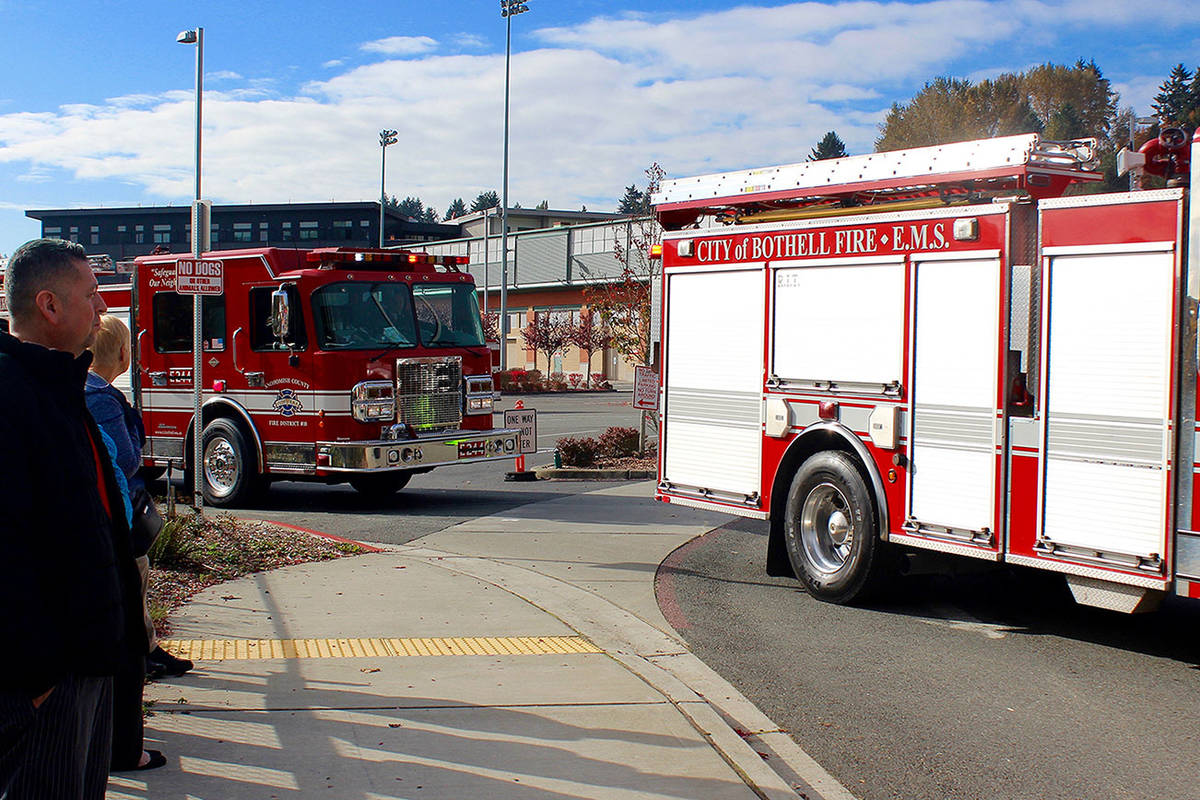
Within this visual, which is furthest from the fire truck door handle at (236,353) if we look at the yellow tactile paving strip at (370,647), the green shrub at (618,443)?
the yellow tactile paving strip at (370,647)

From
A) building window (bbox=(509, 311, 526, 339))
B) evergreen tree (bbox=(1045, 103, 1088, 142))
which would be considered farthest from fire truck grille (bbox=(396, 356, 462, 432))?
evergreen tree (bbox=(1045, 103, 1088, 142))

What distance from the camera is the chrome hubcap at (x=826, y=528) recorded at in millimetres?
8641

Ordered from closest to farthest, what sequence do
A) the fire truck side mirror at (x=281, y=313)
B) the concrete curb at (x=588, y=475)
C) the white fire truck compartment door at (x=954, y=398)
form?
the white fire truck compartment door at (x=954, y=398) → the fire truck side mirror at (x=281, y=313) → the concrete curb at (x=588, y=475)

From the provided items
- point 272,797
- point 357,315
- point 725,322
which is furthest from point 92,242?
point 272,797

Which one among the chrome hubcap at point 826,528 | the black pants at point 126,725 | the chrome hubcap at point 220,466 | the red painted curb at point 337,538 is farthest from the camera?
the chrome hubcap at point 220,466

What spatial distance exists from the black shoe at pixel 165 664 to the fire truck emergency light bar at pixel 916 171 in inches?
212

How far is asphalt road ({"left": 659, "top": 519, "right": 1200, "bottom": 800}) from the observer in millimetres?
5207

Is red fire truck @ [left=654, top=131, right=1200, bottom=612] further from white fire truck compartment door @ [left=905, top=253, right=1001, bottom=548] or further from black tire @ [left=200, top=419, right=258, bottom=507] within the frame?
black tire @ [left=200, top=419, right=258, bottom=507]

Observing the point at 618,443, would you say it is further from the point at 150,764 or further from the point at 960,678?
the point at 150,764

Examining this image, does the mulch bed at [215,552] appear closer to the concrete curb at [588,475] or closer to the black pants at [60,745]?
the black pants at [60,745]

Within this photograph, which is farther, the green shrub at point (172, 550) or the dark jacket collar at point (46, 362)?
the green shrub at point (172, 550)

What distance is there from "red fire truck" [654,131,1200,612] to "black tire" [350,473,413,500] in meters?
5.38

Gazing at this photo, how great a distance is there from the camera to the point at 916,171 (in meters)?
8.14

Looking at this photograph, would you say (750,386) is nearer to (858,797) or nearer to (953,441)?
(953,441)
